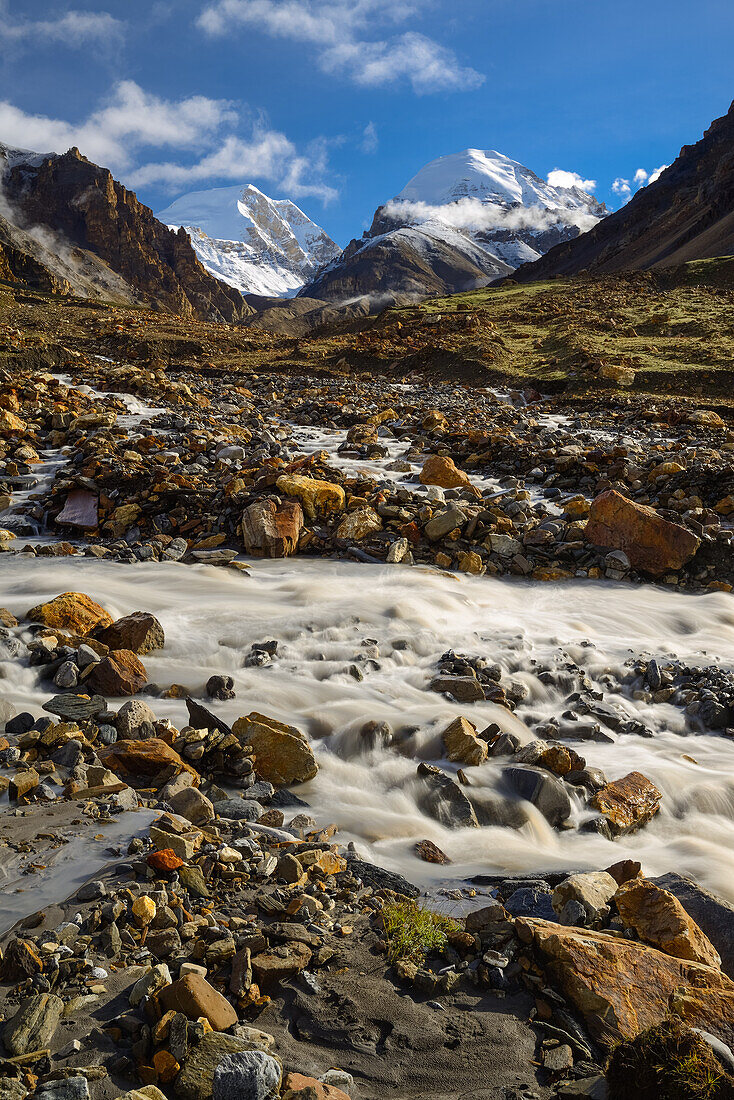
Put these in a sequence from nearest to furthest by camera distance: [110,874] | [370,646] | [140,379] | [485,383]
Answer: [110,874], [370,646], [140,379], [485,383]

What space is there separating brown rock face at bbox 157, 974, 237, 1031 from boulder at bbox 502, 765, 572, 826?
2.78m

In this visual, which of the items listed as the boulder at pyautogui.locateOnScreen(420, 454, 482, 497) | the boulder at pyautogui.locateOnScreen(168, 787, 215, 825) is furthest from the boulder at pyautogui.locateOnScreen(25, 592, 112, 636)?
the boulder at pyautogui.locateOnScreen(420, 454, 482, 497)

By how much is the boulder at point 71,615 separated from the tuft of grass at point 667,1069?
5.42 metres

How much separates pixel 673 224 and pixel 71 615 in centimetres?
10888

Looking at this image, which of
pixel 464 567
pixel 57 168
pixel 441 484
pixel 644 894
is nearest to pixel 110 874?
pixel 644 894

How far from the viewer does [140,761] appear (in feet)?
13.9

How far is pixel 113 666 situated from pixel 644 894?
4.21 m

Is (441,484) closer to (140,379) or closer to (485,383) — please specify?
(140,379)

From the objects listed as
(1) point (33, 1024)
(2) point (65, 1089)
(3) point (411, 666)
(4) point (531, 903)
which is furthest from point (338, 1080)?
(3) point (411, 666)

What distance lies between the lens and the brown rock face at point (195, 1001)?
2264mm

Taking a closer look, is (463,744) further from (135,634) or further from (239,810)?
(135,634)

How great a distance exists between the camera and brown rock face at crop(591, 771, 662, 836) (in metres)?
4.49

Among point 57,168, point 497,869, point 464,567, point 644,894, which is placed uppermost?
point 57,168

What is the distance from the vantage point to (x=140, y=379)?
17.9 metres
